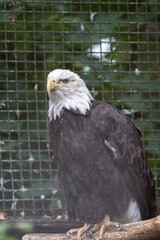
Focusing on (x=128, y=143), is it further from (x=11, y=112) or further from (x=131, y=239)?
(x=11, y=112)

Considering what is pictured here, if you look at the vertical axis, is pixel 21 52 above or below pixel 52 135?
above

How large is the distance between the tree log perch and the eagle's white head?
2.75ft

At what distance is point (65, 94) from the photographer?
3123 mm

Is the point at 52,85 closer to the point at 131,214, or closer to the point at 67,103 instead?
the point at 67,103

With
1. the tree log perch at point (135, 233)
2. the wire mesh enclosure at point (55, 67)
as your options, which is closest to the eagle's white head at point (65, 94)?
the wire mesh enclosure at point (55, 67)

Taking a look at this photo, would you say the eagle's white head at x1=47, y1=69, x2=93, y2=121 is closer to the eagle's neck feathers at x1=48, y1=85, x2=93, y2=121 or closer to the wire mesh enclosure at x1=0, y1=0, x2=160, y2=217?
the eagle's neck feathers at x1=48, y1=85, x2=93, y2=121

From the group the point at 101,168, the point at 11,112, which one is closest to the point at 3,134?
the point at 11,112

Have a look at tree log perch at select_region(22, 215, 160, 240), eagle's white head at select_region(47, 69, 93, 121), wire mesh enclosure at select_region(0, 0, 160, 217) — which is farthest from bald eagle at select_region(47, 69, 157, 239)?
wire mesh enclosure at select_region(0, 0, 160, 217)

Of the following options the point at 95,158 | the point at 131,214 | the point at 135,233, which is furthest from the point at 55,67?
the point at 135,233

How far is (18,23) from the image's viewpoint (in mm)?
3881

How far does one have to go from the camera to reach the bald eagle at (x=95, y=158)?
2.98m

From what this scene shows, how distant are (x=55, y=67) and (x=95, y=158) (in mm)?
1224

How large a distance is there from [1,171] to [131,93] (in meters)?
1.35

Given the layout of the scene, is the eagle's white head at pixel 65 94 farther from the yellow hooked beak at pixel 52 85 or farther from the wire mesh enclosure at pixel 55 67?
the wire mesh enclosure at pixel 55 67
